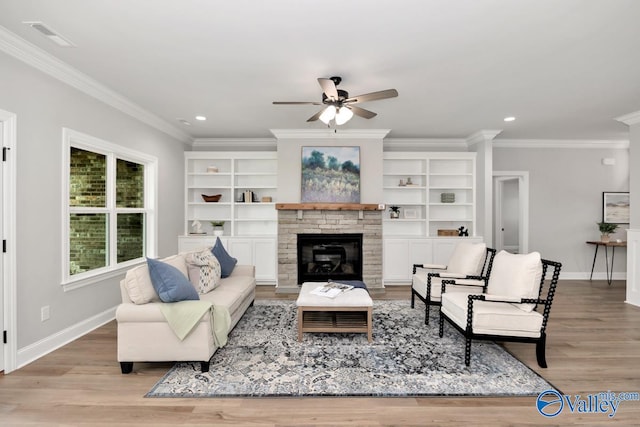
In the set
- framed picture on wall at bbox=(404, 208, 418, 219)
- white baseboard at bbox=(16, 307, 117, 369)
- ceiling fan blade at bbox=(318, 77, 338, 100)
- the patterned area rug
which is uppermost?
ceiling fan blade at bbox=(318, 77, 338, 100)

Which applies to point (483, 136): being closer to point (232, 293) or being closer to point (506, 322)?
point (506, 322)

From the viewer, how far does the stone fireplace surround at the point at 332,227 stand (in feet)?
18.1

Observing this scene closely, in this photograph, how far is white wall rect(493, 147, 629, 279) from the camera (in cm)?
624

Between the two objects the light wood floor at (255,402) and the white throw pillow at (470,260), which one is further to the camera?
the white throw pillow at (470,260)

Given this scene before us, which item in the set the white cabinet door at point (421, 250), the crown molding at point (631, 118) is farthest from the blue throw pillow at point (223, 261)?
the crown molding at point (631, 118)

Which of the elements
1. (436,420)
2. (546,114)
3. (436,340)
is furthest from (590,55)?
(436,420)

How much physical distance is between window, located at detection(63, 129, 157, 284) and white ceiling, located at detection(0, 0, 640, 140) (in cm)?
76

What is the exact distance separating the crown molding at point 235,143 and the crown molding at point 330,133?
741mm

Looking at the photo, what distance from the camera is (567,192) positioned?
627cm

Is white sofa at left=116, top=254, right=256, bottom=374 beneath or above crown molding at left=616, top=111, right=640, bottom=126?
beneath

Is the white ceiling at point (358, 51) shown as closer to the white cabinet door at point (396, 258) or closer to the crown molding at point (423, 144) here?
the crown molding at point (423, 144)

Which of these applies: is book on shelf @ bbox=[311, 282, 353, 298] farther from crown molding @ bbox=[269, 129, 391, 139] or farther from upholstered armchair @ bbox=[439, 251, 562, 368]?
crown molding @ bbox=[269, 129, 391, 139]

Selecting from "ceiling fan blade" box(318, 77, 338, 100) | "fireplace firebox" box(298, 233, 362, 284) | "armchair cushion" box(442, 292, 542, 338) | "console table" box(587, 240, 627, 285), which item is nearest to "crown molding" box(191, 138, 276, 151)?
"fireplace firebox" box(298, 233, 362, 284)

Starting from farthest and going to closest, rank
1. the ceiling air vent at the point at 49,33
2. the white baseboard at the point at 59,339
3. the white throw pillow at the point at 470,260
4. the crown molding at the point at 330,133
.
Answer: the crown molding at the point at 330,133 < the white throw pillow at the point at 470,260 < the white baseboard at the point at 59,339 < the ceiling air vent at the point at 49,33
